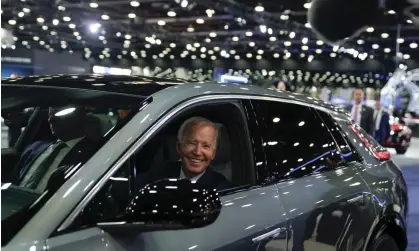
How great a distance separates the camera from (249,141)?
2.35 meters

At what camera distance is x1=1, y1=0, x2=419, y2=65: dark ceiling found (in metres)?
17.4

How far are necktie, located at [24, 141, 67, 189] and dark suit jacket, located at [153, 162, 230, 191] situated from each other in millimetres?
426

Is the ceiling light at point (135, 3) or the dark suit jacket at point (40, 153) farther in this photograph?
the ceiling light at point (135, 3)

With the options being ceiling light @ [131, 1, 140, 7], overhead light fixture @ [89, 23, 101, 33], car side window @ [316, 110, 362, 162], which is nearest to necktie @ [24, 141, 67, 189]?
car side window @ [316, 110, 362, 162]

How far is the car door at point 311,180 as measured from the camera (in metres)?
2.37

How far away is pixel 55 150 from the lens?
213 cm

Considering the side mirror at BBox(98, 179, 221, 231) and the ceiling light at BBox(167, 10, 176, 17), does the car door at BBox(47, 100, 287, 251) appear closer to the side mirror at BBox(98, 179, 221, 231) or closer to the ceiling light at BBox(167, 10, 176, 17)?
the side mirror at BBox(98, 179, 221, 231)

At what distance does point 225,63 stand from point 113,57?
834 cm

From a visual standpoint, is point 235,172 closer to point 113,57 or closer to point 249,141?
point 249,141

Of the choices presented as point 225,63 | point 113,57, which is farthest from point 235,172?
point 113,57

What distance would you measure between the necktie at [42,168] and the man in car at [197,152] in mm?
477

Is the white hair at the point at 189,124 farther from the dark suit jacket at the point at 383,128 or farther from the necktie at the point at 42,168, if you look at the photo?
the dark suit jacket at the point at 383,128

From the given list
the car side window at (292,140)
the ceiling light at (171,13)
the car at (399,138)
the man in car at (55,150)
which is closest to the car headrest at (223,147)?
the car side window at (292,140)

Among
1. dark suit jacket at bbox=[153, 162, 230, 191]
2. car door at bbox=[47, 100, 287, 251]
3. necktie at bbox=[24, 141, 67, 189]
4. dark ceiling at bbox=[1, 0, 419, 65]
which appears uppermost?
dark ceiling at bbox=[1, 0, 419, 65]
